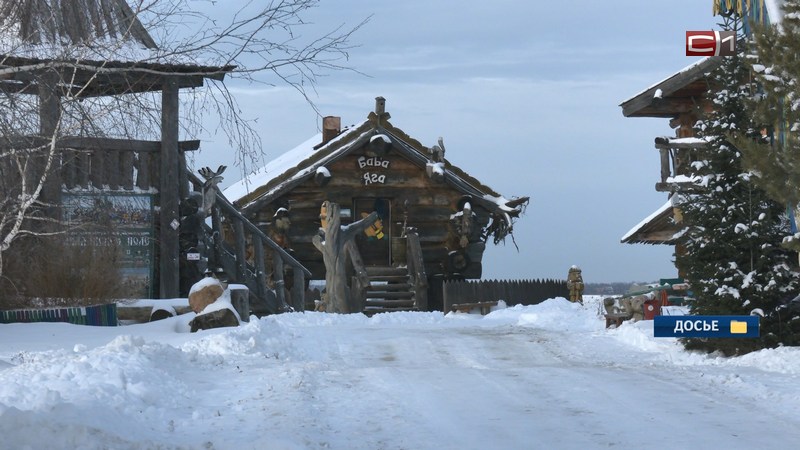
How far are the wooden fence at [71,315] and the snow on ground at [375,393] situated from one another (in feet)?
2.41

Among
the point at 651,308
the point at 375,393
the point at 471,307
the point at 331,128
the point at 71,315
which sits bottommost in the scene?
the point at 375,393

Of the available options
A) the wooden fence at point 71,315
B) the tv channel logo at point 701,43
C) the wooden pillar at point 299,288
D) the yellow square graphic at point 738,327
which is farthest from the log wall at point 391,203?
the yellow square graphic at point 738,327

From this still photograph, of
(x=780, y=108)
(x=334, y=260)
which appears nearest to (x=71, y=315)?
(x=780, y=108)

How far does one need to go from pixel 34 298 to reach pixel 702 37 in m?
14.6

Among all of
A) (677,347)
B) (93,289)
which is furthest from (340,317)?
(677,347)

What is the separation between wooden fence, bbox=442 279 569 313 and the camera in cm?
3089

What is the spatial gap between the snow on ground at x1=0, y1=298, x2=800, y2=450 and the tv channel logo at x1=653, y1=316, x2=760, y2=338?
1.30 feet

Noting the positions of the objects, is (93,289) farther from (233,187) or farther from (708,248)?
(233,187)

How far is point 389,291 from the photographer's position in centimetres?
3303

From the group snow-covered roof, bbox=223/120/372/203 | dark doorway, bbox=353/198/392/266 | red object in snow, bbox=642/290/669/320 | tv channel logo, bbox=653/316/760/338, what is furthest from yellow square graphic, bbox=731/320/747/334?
dark doorway, bbox=353/198/392/266

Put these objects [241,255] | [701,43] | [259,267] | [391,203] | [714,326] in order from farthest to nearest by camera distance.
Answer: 1. [391,203]
2. [259,267]
3. [241,255]
4. [701,43]
5. [714,326]

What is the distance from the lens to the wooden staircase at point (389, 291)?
32.1 meters

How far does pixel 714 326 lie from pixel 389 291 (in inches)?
703

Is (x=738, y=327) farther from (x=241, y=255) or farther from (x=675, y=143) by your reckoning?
(x=241, y=255)
